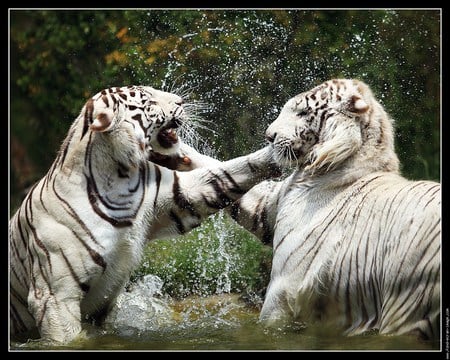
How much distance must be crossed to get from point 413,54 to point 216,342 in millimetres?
3469

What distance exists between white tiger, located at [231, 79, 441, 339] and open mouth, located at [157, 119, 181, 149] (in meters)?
0.47

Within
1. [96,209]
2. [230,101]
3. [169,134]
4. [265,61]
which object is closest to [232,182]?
[169,134]

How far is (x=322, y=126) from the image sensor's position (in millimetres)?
4586

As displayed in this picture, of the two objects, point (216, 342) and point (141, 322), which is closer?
point (216, 342)

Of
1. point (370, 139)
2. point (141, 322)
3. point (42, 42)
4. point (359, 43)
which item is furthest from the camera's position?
point (42, 42)

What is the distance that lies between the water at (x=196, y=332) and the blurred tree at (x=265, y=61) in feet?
3.37

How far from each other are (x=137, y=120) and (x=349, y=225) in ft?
3.67

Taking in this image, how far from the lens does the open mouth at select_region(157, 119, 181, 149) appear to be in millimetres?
4645

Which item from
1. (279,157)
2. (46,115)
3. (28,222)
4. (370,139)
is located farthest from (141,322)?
(46,115)

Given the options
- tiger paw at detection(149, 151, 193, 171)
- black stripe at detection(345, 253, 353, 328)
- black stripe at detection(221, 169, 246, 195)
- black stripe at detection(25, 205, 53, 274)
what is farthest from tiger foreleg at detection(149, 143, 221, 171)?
black stripe at detection(345, 253, 353, 328)

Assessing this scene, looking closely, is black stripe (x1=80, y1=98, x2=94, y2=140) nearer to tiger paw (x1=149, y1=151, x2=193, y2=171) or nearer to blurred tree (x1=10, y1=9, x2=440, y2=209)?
tiger paw (x1=149, y1=151, x2=193, y2=171)

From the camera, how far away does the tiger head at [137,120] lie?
4492mm

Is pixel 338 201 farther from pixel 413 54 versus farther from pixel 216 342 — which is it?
pixel 413 54

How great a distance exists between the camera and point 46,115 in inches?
350
